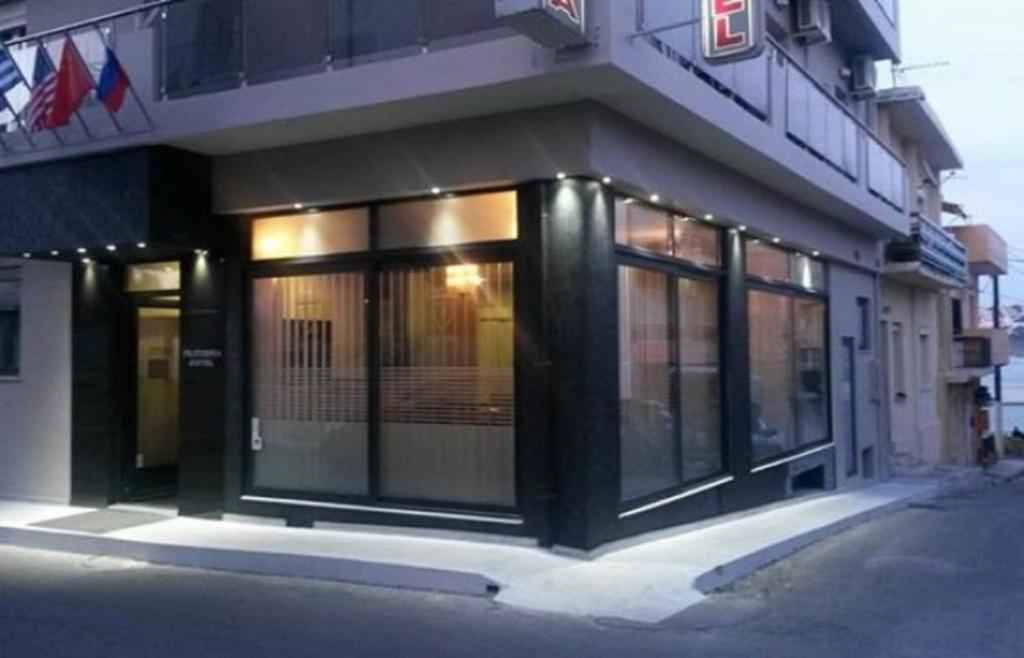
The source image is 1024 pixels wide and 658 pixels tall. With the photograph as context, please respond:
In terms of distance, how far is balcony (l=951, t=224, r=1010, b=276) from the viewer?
30938 millimetres

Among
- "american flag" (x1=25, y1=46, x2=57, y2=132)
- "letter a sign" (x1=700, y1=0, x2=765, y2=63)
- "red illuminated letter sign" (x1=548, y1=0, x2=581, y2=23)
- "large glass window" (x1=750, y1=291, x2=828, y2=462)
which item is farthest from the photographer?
"large glass window" (x1=750, y1=291, x2=828, y2=462)

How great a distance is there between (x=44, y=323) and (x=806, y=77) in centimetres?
1020

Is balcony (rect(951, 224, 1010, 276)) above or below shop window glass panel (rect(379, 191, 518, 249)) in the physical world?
above

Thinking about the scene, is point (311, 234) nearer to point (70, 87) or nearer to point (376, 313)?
point (376, 313)

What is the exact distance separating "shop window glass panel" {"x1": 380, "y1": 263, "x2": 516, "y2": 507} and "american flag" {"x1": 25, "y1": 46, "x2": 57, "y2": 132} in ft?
13.4

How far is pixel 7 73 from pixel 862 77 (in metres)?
14.7

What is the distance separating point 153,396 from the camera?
1282cm

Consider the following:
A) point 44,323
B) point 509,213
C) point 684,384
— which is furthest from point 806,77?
point 44,323

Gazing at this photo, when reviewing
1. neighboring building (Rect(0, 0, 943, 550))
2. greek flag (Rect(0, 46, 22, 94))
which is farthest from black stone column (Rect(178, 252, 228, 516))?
greek flag (Rect(0, 46, 22, 94))

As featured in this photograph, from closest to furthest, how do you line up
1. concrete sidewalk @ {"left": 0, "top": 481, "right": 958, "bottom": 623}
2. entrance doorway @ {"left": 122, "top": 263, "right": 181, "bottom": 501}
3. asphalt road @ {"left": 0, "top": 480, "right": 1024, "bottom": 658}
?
1. asphalt road @ {"left": 0, "top": 480, "right": 1024, "bottom": 658}
2. concrete sidewalk @ {"left": 0, "top": 481, "right": 958, "bottom": 623}
3. entrance doorway @ {"left": 122, "top": 263, "right": 181, "bottom": 501}

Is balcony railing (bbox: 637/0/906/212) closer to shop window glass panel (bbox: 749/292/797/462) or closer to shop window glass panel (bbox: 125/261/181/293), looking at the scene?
shop window glass panel (bbox: 749/292/797/462)

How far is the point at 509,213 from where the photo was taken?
10.0 meters

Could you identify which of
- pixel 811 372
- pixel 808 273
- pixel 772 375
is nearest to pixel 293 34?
pixel 772 375

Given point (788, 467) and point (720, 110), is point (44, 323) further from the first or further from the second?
point (788, 467)
